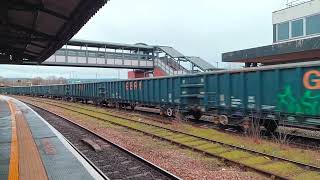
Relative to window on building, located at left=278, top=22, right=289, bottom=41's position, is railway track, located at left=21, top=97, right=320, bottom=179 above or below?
below

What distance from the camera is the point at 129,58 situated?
69438 mm

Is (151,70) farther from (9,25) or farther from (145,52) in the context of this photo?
(9,25)

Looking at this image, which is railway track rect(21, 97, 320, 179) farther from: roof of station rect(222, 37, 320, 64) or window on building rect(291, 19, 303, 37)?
window on building rect(291, 19, 303, 37)

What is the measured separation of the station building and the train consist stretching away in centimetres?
896

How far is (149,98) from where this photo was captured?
2481 centimetres

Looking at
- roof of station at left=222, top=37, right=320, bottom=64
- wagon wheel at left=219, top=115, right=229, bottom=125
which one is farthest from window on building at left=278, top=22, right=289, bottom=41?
wagon wheel at left=219, top=115, right=229, bottom=125

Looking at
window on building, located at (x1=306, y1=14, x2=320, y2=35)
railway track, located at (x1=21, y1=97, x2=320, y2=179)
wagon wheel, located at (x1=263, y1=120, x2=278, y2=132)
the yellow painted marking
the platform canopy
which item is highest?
window on building, located at (x1=306, y1=14, x2=320, y2=35)

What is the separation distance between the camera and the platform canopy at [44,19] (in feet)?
37.9

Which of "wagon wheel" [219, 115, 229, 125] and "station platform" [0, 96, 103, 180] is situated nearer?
"station platform" [0, 96, 103, 180]

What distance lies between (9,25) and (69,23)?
11.5ft

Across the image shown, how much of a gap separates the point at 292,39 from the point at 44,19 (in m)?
22.1

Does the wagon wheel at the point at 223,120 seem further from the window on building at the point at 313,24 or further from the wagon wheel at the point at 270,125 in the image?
the window on building at the point at 313,24

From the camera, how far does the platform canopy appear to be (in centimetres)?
1155

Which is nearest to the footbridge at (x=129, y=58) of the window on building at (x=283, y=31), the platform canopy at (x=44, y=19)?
the window on building at (x=283, y=31)
